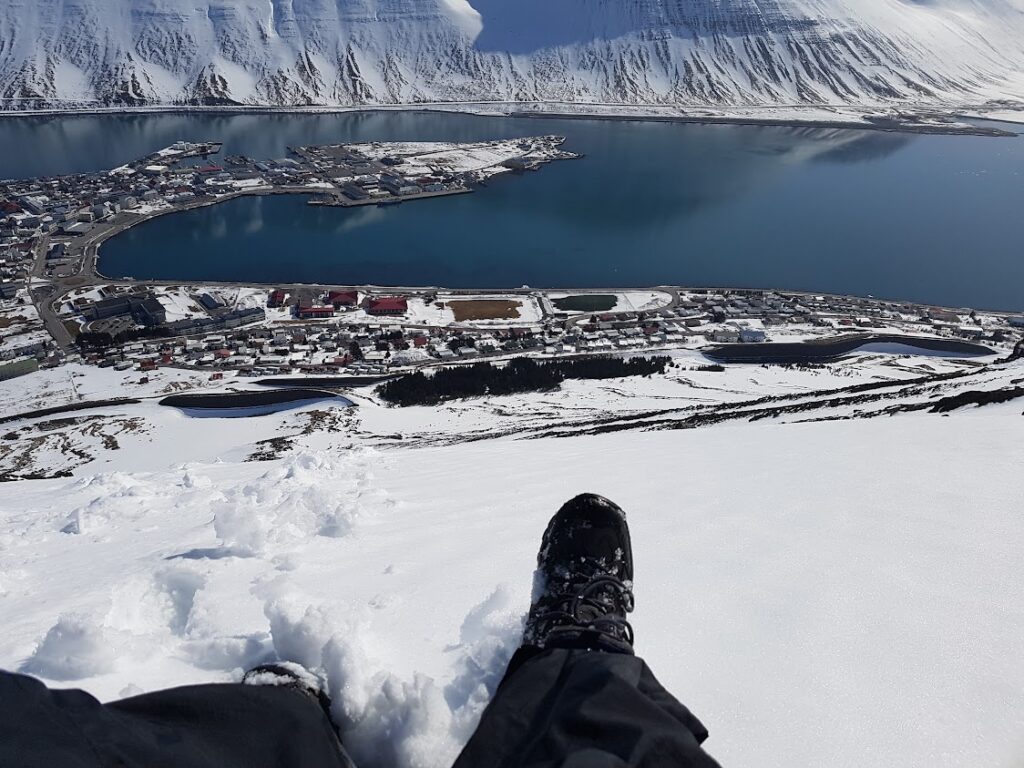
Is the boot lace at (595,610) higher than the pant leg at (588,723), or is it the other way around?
the pant leg at (588,723)

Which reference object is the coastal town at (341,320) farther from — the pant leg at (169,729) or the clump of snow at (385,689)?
the pant leg at (169,729)

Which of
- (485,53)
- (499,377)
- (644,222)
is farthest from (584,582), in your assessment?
(485,53)

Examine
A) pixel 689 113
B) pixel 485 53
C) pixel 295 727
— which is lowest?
pixel 295 727

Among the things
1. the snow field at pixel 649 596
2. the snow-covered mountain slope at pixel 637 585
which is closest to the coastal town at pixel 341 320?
the snow-covered mountain slope at pixel 637 585

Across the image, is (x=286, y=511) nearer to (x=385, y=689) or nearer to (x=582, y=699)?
(x=385, y=689)

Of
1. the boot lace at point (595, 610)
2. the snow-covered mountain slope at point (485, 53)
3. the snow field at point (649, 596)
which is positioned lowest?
the snow field at point (649, 596)

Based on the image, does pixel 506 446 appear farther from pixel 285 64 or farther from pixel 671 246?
pixel 285 64

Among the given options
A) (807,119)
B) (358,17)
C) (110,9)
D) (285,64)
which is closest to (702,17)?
(807,119)
